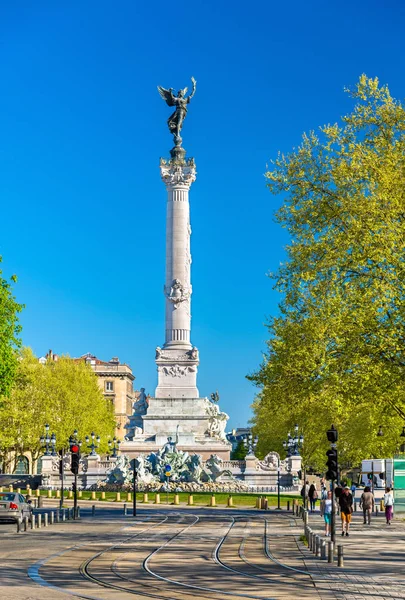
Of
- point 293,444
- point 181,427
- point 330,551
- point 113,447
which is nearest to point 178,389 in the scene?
point 181,427

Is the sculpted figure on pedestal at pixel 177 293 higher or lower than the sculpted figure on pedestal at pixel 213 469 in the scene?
higher

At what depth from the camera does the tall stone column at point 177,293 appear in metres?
82.5

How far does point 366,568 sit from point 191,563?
433 cm

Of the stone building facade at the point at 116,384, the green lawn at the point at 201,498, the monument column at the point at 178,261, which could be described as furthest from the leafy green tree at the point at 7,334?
the stone building facade at the point at 116,384

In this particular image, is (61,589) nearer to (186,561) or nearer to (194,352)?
(186,561)

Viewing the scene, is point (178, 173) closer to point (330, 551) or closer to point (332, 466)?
point (332, 466)

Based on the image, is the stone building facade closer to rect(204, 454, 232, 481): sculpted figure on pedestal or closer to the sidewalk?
rect(204, 454, 232, 481): sculpted figure on pedestal

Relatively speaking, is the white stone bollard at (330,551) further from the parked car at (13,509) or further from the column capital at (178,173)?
the column capital at (178,173)

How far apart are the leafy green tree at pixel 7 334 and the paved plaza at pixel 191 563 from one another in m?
15.1

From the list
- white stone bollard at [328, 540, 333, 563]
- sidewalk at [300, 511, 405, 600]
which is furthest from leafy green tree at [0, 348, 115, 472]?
white stone bollard at [328, 540, 333, 563]

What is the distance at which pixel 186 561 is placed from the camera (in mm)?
25375

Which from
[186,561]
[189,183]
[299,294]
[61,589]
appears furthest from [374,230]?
[189,183]

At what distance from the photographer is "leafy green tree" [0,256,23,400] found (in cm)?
5497

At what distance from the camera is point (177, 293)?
276 ft
